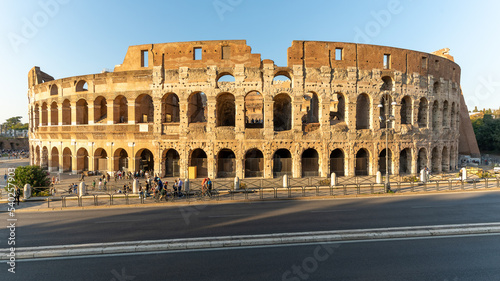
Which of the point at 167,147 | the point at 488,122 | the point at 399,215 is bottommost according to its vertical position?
the point at 399,215

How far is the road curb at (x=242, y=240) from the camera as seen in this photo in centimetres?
788

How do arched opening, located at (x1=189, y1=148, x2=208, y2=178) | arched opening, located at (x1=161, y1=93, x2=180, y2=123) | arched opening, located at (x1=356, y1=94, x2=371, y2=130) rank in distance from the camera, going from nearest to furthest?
1. arched opening, located at (x1=189, y1=148, x2=208, y2=178)
2. arched opening, located at (x1=161, y1=93, x2=180, y2=123)
3. arched opening, located at (x1=356, y1=94, x2=371, y2=130)

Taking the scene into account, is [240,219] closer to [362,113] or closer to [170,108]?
[170,108]

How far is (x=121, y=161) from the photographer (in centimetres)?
2725

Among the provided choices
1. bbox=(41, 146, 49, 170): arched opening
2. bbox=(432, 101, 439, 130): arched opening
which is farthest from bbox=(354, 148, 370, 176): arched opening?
bbox=(41, 146, 49, 170): arched opening

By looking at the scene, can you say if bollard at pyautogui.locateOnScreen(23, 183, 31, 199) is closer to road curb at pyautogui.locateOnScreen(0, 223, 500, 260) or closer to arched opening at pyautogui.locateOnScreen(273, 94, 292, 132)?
road curb at pyautogui.locateOnScreen(0, 223, 500, 260)

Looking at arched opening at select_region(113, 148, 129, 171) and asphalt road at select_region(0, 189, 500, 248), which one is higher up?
arched opening at select_region(113, 148, 129, 171)

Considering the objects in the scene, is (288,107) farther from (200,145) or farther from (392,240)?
(392,240)

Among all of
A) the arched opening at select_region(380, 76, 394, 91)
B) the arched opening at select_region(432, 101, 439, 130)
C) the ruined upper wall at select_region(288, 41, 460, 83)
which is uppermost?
the ruined upper wall at select_region(288, 41, 460, 83)

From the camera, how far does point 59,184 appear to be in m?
22.5

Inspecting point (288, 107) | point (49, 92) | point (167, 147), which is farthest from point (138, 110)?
point (288, 107)

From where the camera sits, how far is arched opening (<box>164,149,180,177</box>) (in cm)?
2538

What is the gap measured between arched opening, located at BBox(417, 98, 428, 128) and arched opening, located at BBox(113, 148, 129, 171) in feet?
112

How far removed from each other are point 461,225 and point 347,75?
18.1 meters
